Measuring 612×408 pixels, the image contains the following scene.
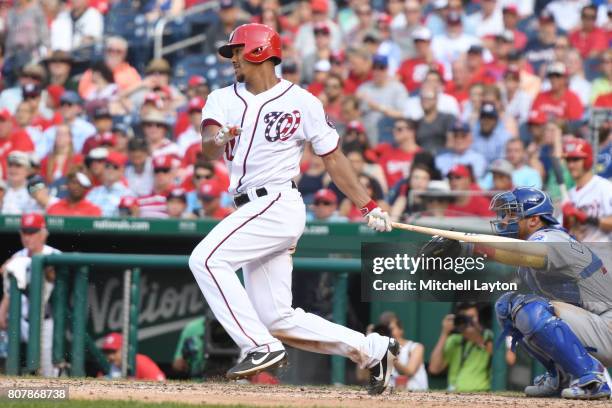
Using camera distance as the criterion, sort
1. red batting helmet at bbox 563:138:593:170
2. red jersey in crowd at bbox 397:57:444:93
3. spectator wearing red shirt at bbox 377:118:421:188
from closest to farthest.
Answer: red batting helmet at bbox 563:138:593:170 → spectator wearing red shirt at bbox 377:118:421:188 → red jersey in crowd at bbox 397:57:444:93

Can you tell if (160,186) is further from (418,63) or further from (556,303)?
(556,303)

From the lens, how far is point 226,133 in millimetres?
5805

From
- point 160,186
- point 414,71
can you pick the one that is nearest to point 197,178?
point 160,186

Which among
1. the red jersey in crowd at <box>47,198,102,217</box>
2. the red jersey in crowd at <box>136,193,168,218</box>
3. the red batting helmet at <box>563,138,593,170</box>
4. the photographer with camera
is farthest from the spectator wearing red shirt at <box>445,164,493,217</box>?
the red jersey in crowd at <box>47,198,102,217</box>

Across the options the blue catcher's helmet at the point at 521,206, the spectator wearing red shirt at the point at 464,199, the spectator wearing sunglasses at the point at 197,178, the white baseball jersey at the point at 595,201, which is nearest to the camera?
the blue catcher's helmet at the point at 521,206

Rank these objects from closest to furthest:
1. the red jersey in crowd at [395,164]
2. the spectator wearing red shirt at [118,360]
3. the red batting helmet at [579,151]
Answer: the spectator wearing red shirt at [118,360] → the red batting helmet at [579,151] → the red jersey in crowd at [395,164]

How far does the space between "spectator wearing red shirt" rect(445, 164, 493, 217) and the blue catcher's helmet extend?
3.14 m

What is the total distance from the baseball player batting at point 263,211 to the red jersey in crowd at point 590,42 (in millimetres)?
7250

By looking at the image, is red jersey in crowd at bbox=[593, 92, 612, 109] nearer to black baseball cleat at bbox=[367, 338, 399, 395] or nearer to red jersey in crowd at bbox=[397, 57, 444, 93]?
red jersey in crowd at bbox=[397, 57, 444, 93]

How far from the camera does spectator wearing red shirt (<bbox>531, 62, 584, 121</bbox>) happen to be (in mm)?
11789

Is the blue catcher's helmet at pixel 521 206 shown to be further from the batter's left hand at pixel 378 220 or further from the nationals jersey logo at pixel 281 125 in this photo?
the nationals jersey logo at pixel 281 125

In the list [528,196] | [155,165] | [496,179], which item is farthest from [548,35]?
[528,196]

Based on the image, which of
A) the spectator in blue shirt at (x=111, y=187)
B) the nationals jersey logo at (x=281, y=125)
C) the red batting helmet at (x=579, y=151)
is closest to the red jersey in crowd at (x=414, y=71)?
the spectator in blue shirt at (x=111, y=187)

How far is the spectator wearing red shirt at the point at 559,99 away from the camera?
1179 centimetres
